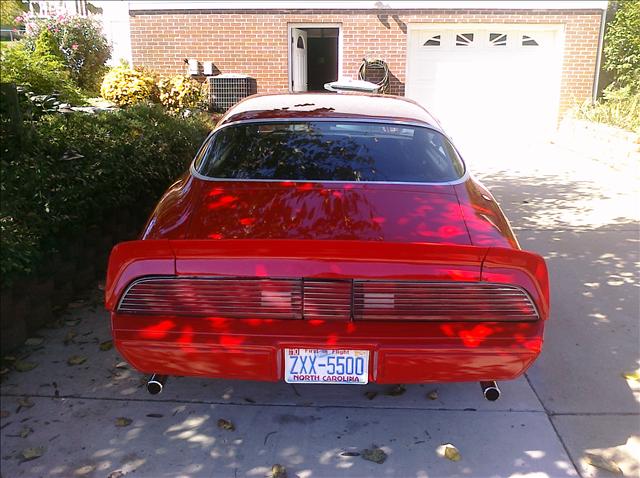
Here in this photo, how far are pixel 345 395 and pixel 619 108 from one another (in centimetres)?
1103

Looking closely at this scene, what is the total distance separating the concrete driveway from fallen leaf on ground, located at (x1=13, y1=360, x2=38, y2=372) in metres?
0.04

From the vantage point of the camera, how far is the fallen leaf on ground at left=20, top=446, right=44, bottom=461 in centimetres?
297

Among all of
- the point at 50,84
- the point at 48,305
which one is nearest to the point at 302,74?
Result: the point at 50,84

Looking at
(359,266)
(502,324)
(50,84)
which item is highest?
(50,84)

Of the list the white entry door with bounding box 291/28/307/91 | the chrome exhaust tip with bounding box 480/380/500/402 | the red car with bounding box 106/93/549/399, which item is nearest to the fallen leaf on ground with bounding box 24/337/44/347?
the red car with bounding box 106/93/549/399

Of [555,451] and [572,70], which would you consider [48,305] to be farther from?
[572,70]

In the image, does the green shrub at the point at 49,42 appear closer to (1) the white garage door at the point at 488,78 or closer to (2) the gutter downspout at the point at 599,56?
(1) the white garage door at the point at 488,78

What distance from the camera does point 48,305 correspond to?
14.4 ft

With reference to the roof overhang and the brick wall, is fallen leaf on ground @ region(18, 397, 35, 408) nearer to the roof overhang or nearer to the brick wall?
the brick wall

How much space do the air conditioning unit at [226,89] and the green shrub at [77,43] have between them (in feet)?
8.10

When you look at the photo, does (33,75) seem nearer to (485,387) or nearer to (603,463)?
(485,387)

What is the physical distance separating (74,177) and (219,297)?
223cm

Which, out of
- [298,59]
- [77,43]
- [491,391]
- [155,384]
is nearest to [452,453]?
[491,391]

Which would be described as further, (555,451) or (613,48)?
(613,48)
